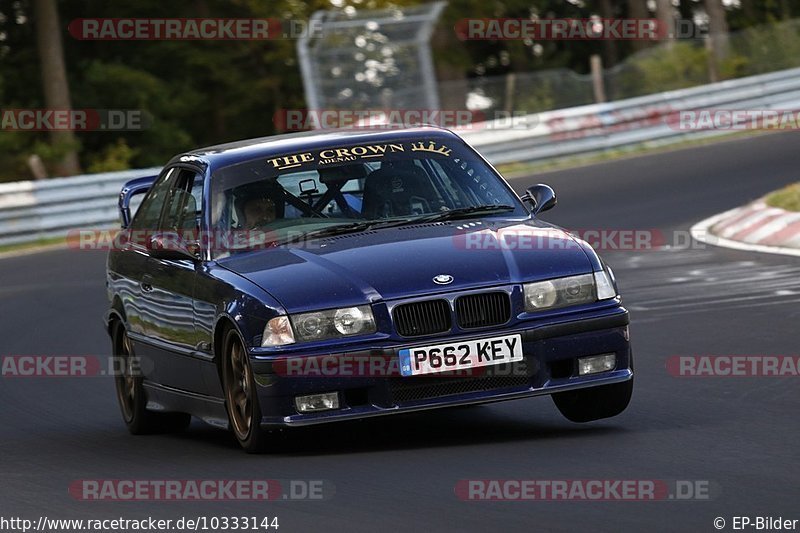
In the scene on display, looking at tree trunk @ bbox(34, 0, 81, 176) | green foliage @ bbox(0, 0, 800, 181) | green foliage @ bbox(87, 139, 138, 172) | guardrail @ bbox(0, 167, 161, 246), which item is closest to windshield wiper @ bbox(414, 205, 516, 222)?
guardrail @ bbox(0, 167, 161, 246)

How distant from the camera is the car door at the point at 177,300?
28.7ft

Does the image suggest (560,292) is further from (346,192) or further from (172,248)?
(172,248)

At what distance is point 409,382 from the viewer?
770 centimetres

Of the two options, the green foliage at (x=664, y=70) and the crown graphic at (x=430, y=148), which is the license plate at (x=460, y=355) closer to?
the crown graphic at (x=430, y=148)

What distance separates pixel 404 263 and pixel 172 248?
4.89 ft

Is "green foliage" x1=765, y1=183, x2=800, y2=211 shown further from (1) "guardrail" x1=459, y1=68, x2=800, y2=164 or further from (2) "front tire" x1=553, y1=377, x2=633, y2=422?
(1) "guardrail" x1=459, y1=68, x2=800, y2=164

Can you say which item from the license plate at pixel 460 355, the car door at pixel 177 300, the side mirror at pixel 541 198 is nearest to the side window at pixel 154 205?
the car door at pixel 177 300

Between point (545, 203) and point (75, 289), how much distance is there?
30.6 ft

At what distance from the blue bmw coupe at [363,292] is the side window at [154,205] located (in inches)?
12.2

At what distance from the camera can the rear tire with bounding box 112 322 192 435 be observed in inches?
388

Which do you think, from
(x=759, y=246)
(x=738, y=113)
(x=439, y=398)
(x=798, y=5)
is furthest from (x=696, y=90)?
(x=798, y=5)

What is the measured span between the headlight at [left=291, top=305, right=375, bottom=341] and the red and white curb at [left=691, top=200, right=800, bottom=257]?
7.46m

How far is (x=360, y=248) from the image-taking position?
8156 millimetres

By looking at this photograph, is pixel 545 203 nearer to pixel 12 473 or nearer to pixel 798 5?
pixel 12 473
